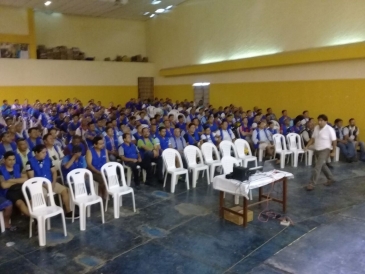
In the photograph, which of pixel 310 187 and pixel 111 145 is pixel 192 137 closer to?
pixel 111 145

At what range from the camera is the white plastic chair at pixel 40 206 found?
155 inches

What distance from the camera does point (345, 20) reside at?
9.41 metres

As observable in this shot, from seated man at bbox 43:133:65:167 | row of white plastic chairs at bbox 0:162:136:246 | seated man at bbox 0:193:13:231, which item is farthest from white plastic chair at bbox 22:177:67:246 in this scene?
seated man at bbox 43:133:65:167

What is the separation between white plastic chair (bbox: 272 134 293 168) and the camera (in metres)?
7.55

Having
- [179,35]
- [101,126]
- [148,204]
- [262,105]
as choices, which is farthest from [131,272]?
[179,35]

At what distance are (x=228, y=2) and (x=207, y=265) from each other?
11.7 metres

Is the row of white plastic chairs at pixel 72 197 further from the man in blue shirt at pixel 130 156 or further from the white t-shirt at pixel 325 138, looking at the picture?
the white t-shirt at pixel 325 138

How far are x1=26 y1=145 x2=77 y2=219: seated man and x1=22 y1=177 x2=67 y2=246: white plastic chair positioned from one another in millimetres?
301

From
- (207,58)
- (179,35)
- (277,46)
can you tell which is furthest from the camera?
(179,35)

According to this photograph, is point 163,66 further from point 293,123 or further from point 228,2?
point 293,123

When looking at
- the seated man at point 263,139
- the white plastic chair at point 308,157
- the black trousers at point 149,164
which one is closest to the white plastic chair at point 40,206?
the black trousers at point 149,164

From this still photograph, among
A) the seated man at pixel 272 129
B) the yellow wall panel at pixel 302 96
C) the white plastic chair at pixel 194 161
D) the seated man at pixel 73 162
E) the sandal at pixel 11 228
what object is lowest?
the sandal at pixel 11 228

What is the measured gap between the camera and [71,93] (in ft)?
50.5

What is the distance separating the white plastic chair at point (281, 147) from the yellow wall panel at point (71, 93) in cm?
1041
